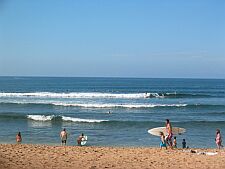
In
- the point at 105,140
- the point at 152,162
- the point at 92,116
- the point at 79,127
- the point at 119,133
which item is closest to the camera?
the point at 152,162

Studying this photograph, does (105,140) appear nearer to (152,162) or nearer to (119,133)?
(119,133)

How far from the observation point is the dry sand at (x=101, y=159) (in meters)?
12.2

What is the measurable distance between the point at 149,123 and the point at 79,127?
5.42 metres

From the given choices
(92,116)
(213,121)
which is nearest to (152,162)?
(213,121)

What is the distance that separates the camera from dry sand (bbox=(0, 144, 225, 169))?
40.0ft

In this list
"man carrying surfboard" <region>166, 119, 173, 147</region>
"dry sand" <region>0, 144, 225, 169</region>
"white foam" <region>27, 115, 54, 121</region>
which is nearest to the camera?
"dry sand" <region>0, 144, 225, 169</region>

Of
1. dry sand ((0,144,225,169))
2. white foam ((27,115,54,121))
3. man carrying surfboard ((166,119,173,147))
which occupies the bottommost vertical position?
white foam ((27,115,54,121))

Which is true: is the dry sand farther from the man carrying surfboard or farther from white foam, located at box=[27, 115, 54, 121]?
white foam, located at box=[27, 115, 54, 121]

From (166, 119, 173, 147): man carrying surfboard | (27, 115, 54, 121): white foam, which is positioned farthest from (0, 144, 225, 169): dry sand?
(27, 115, 54, 121): white foam

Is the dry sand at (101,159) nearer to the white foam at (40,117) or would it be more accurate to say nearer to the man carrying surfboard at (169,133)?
the man carrying surfboard at (169,133)

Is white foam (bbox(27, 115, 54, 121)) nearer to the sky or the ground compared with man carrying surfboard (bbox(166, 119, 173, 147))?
nearer to the ground

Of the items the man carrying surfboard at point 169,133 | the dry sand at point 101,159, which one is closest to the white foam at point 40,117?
the dry sand at point 101,159

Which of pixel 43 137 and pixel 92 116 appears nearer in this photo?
pixel 43 137

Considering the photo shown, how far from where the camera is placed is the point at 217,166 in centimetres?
1243
